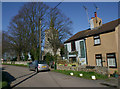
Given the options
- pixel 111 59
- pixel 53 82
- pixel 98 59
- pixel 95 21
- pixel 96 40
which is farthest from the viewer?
pixel 95 21

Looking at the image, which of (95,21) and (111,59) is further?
(95,21)

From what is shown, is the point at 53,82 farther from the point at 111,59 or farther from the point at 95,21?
the point at 95,21

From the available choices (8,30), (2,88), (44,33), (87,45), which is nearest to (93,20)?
(87,45)

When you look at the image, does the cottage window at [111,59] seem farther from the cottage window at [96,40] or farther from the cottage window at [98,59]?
the cottage window at [96,40]

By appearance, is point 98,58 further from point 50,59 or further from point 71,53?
point 50,59

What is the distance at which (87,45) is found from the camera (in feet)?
49.9

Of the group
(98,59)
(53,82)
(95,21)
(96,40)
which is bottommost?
(53,82)

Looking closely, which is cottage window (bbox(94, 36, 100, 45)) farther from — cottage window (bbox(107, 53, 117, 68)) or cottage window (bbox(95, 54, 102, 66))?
cottage window (bbox(107, 53, 117, 68))

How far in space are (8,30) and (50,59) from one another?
15430 mm

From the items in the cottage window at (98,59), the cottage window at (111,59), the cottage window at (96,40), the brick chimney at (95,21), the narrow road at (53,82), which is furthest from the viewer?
the brick chimney at (95,21)

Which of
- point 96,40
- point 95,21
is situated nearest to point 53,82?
point 96,40

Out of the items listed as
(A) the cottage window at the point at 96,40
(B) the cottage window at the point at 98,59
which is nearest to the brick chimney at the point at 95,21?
(A) the cottage window at the point at 96,40

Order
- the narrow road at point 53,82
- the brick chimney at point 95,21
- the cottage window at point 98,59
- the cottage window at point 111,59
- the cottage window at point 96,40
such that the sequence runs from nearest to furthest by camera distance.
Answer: the narrow road at point 53,82 → the cottage window at point 111,59 → the cottage window at point 98,59 → the cottage window at point 96,40 → the brick chimney at point 95,21

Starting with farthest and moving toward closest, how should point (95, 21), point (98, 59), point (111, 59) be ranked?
point (95, 21) < point (98, 59) < point (111, 59)
